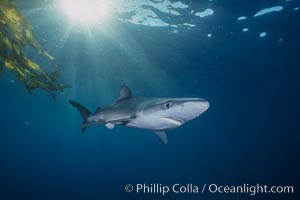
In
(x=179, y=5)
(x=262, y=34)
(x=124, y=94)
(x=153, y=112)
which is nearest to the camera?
(x=153, y=112)

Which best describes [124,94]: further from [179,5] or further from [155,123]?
[179,5]

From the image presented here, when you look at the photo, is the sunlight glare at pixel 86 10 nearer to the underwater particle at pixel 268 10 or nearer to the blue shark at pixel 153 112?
the underwater particle at pixel 268 10

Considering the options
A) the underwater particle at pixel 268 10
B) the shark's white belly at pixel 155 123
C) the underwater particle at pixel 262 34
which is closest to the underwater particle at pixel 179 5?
the underwater particle at pixel 268 10

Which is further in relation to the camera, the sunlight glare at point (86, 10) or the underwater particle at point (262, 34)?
the underwater particle at point (262, 34)

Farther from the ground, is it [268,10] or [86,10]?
[86,10]

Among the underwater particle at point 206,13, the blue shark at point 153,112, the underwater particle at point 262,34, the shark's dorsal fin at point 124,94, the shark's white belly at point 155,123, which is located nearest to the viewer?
the blue shark at point 153,112

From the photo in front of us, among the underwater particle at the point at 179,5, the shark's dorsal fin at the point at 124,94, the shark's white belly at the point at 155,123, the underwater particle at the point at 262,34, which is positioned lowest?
the shark's white belly at the point at 155,123

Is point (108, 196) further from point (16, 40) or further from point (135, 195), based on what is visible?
point (16, 40)

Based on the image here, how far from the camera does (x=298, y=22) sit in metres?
15.8

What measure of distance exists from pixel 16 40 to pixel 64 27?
480 inches

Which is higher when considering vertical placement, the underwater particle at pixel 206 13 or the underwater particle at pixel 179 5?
the underwater particle at pixel 206 13

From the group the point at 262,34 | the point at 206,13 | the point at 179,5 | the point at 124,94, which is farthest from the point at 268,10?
the point at 124,94

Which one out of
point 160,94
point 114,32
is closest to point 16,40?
point 114,32

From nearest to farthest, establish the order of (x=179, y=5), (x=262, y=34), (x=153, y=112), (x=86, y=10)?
(x=153, y=112) → (x=179, y=5) → (x=86, y=10) → (x=262, y=34)
